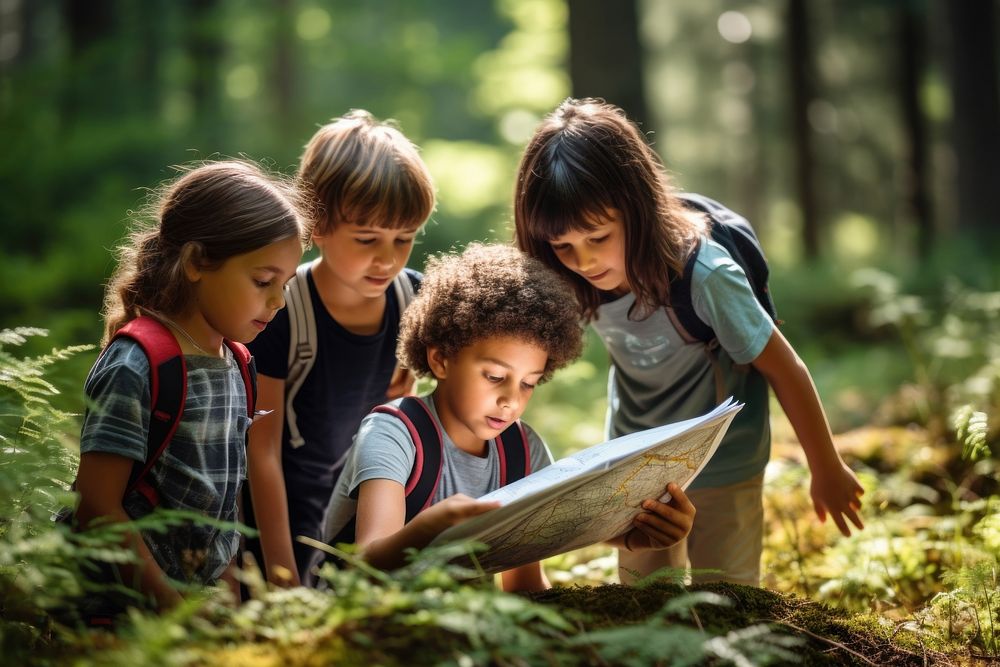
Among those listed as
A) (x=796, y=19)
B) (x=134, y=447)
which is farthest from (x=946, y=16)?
(x=134, y=447)

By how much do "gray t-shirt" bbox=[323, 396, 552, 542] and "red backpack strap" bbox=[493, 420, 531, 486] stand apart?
0.02 meters

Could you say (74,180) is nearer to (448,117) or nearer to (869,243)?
(448,117)

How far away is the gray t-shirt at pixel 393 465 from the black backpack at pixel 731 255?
2.51 feet

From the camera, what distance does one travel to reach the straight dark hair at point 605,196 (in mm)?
2850

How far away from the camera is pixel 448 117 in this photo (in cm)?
2577

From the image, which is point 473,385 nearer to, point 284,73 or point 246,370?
point 246,370

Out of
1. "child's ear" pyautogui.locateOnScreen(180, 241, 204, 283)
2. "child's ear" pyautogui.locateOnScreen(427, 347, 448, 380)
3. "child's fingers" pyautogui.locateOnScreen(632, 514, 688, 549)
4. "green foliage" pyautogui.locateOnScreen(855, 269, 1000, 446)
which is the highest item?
"child's ear" pyautogui.locateOnScreen(180, 241, 204, 283)

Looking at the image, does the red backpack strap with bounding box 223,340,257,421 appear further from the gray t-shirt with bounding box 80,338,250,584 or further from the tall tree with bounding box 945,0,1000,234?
the tall tree with bounding box 945,0,1000,234

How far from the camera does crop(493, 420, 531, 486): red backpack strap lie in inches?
107

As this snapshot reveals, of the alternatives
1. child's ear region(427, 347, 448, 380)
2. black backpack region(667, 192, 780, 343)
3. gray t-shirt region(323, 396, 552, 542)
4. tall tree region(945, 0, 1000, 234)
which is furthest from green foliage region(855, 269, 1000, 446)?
tall tree region(945, 0, 1000, 234)

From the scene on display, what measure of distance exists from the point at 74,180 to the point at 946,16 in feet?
40.9

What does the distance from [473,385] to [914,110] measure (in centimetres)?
1611

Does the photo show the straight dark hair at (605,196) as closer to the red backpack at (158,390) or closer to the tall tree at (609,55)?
the red backpack at (158,390)

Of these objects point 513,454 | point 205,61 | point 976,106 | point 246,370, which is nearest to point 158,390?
point 246,370
